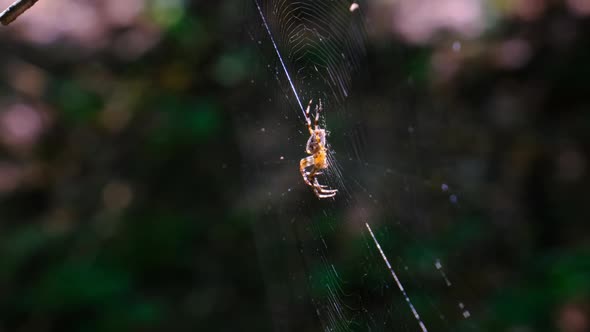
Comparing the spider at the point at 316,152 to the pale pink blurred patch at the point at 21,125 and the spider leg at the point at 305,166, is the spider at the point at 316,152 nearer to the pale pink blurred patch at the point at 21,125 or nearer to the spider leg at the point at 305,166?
the spider leg at the point at 305,166

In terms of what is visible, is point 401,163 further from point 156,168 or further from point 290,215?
point 156,168

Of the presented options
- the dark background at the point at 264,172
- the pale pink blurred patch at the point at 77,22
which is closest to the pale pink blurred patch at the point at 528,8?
the dark background at the point at 264,172

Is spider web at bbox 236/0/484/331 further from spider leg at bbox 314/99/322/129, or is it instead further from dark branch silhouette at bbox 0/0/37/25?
dark branch silhouette at bbox 0/0/37/25

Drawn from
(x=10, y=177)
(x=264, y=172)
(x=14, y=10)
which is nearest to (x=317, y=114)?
(x=14, y=10)

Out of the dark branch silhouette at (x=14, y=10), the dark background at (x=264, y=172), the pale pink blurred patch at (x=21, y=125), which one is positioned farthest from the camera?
the pale pink blurred patch at (x=21, y=125)

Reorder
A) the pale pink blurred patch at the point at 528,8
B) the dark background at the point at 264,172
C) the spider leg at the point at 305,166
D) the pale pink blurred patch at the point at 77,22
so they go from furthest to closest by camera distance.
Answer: the pale pink blurred patch at the point at 77,22, the pale pink blurred patch at the point at 528,8, the dark background at the point at 264,172, the spider leg at the point at 305,166

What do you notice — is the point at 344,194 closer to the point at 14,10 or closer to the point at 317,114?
the point at 317,114

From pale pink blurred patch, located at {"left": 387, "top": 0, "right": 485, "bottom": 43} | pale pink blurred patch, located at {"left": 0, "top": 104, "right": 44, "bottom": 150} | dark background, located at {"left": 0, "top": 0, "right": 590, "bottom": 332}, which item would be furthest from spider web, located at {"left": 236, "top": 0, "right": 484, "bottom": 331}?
pale pink blurred patch, located at {"left": 0, "top": 104, "right": 44, "bottom": 150}
